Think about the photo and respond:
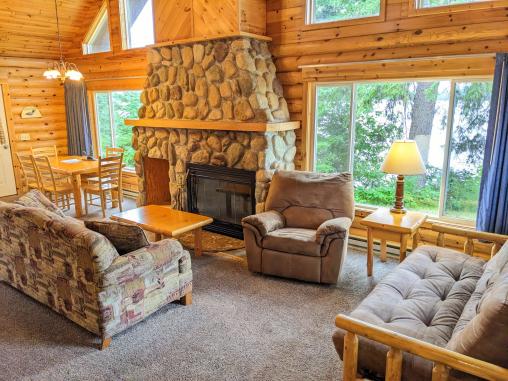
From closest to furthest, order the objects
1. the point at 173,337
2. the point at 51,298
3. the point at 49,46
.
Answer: the point at 173,337
the point at 51,298
the point at 49,46

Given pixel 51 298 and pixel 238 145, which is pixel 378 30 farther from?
pixel 51 298

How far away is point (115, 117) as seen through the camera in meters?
7.55

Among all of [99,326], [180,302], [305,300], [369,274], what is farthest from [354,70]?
[99,326]

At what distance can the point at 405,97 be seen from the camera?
4297mm

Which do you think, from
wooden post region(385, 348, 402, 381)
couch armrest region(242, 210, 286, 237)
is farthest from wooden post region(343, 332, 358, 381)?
couch armrest region(242, 210, 286, 237)

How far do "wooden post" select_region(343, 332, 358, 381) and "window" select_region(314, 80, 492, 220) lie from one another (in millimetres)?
2795

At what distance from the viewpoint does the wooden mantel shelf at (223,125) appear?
→ 450 centimetres

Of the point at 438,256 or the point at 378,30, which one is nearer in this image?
the point at 438,256

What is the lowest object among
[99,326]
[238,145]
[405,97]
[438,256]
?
[99,326]

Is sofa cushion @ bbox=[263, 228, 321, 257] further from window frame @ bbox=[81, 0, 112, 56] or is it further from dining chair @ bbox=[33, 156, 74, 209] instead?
window frame @ bbox=[81, 0, 112, 56]

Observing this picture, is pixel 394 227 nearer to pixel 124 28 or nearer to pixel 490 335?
pixel 490 335

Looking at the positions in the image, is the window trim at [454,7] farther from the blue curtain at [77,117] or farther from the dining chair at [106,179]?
the blue curtain at [77,117]

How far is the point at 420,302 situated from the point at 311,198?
6.20ft

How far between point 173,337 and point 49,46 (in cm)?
688
